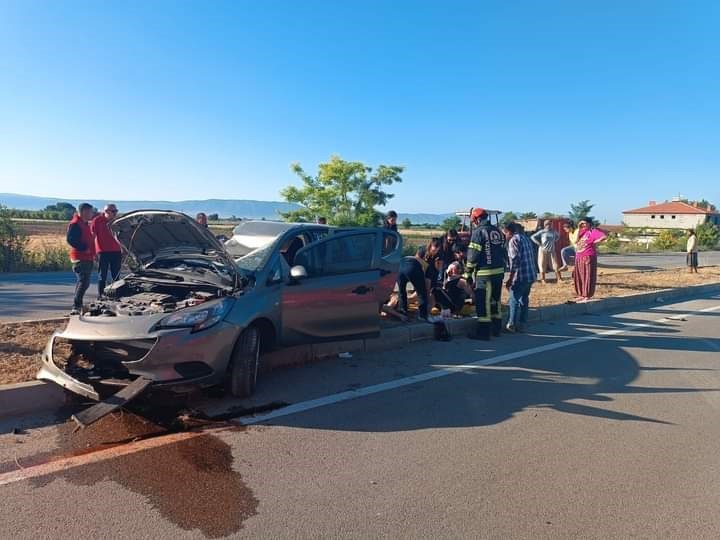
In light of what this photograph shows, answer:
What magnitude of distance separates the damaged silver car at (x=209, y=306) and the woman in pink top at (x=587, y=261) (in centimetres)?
637

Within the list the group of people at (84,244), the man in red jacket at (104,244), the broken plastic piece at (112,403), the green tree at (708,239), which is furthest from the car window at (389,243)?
the green tree at (708,239)

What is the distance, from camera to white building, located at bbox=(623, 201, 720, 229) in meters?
93.7

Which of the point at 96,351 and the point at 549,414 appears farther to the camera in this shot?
the point at 549,414

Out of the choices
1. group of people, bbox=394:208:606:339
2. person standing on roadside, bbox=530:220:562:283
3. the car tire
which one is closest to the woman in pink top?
group of people, bbox=394:208:606:339

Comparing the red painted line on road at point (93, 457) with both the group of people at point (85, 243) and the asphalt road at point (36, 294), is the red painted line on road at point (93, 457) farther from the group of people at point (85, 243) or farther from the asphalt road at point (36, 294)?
the asphalt road at point (36, 294)

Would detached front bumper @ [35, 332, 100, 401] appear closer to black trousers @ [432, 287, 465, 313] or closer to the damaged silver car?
the damaged silver car

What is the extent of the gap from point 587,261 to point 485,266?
4559 millimetres

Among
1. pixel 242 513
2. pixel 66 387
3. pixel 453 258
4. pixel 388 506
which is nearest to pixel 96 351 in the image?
pixel 66 387

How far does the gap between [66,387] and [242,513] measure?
206 cm

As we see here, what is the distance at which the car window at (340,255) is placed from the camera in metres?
6.04

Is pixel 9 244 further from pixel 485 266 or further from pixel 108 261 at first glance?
pixel 485 266

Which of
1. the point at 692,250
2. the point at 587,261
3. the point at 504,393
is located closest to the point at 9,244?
the point at 587,261

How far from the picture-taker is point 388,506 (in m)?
3.29

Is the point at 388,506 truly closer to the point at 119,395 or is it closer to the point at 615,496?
the point at 615,496
